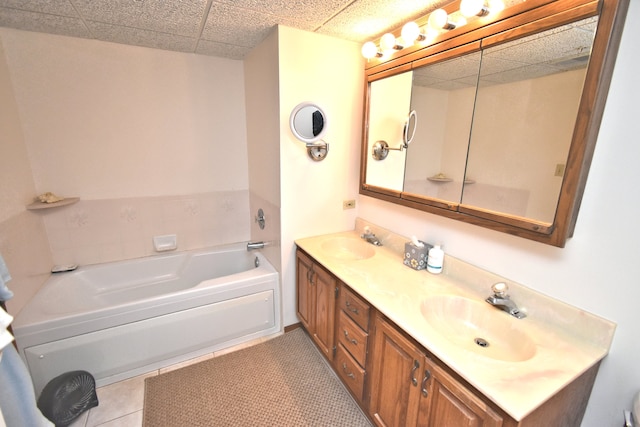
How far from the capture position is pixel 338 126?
2.18 meters

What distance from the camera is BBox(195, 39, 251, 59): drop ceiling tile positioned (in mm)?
2203

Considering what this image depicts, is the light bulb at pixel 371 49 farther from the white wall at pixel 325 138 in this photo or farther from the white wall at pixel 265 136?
the white wall at pixel 265 136

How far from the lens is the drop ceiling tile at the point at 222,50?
86.7 inches

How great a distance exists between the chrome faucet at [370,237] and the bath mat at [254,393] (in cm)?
94

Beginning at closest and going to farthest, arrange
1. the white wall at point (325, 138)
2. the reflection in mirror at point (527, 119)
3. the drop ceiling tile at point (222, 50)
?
the reflection in mirror at point (527, 119), the white wall at point (325, 138), the drop ceiling tile at point (222, 50)

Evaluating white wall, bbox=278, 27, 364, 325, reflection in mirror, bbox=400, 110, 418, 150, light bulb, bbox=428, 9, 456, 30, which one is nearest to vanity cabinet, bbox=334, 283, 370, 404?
white wall, bbox=278, 27, 364, 325

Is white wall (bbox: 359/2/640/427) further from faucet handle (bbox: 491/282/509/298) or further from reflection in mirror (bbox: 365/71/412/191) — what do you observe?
reflection in mirror (bbox: 365/71/412/191)

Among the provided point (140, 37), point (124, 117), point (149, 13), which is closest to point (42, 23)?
point (140, 37)

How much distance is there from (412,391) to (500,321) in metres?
0.50

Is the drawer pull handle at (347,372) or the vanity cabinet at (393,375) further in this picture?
the drawer pull handle at (347,372)

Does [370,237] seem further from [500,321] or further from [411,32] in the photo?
[411,32]

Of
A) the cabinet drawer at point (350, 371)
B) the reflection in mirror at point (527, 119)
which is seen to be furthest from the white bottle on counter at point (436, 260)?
the cabinet drawer at point (350, 371)

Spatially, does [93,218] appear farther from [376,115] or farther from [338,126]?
[376,115]

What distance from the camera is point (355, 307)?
5.15ft
